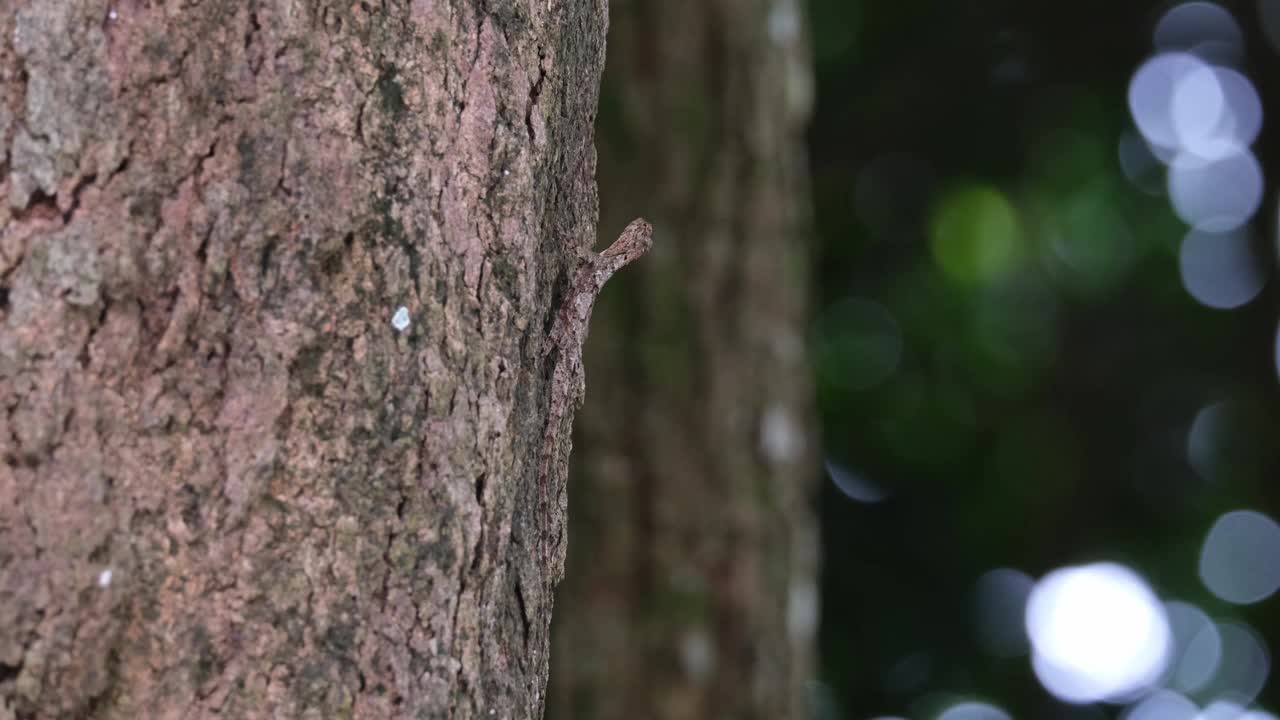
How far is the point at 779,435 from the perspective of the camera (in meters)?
2.52

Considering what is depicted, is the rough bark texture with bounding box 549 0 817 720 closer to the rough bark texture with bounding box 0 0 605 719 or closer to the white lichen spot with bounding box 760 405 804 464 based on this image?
the white lichen spot with bounding box 760 405 804 464

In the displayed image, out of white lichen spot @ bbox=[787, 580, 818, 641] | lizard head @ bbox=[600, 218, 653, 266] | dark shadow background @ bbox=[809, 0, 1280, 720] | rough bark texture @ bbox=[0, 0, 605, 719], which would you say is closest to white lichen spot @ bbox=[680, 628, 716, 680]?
white lichen spot @ bbox=[787, 580, 818, 641]

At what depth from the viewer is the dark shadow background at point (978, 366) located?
14.1 ft

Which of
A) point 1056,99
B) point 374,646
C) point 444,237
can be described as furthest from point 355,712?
point 1056,99

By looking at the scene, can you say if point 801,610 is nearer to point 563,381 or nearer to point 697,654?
point 697,654

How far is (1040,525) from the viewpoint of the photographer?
14.3ft

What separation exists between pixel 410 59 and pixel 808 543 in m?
1.85

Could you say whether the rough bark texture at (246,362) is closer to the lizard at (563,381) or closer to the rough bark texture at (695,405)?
the lizard at (563,381)

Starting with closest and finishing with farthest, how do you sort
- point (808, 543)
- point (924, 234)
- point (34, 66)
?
point (34, 66)
point (808, 543)
point (924, 234)

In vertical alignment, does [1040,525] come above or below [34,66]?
above

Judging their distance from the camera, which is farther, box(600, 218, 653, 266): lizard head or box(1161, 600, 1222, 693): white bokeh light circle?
box(1161, 600, 1222, 693): white bokeh light circle

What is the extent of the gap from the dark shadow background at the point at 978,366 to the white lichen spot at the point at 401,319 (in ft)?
11.7

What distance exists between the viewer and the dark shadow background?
4.30m

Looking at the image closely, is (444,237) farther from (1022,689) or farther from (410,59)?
(1022,689)
